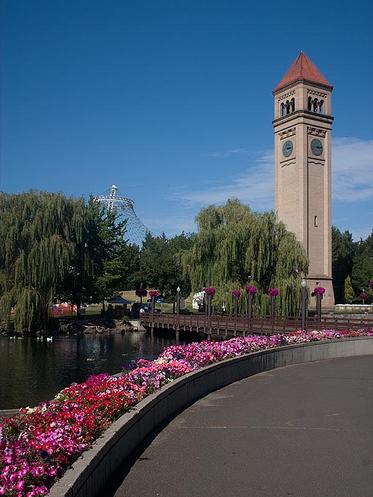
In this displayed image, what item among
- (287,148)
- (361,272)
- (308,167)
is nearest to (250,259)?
(308,167)

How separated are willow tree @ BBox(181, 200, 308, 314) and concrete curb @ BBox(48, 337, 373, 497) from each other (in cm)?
2164

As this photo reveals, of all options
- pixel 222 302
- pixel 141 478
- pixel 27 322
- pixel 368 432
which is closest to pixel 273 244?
pixel 222 302

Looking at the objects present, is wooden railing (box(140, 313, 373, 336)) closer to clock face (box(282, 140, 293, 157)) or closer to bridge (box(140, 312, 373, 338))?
bridge (box(140, 312, 373, 338))

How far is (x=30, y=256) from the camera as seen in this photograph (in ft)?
137

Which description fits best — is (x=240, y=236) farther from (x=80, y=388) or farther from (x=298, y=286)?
(x=80, y=388)

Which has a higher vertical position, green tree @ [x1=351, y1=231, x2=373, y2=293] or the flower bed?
green tree @ [x1=351, y1=231, x2=373, y2=293]

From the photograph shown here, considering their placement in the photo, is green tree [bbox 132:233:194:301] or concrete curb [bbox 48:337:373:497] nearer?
concrete curb [bbox 48:337:373:497]

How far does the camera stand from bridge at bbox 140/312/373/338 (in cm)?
3006

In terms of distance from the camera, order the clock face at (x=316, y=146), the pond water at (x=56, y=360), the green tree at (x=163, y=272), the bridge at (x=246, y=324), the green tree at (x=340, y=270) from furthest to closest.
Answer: the green tree at (x=340, y=270) < the green tree at (x=163, y=272) < the clock face at (x=316, y=146) < the bridge at (x=246, y=324) < the pond water at (x=56, y=360)

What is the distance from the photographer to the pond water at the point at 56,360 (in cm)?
2134

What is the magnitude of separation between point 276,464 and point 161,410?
2.55 m

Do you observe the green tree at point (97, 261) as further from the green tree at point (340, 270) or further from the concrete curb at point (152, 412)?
the concrete curb at point (152, 412)

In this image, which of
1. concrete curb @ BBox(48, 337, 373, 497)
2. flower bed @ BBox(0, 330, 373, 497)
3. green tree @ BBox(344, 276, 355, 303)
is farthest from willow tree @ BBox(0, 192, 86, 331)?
Answer: green tree @ BBox(344, 276, 355, 303)

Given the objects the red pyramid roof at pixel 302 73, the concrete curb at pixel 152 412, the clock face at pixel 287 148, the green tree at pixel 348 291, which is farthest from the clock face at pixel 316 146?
the concrete curb at pixel 152 412
